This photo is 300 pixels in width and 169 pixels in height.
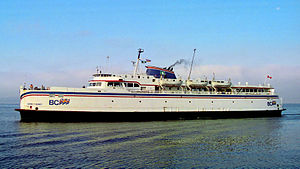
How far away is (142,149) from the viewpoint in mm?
17000

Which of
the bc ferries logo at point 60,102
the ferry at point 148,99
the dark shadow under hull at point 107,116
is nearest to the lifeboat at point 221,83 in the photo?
the ferry at point 148,99

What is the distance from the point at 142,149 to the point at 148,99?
1700 centimetres

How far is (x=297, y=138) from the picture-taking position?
22.9 m

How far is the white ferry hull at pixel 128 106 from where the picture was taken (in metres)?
29.4

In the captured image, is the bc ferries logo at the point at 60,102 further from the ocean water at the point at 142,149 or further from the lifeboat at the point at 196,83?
the lifeboat at the point at 196,83

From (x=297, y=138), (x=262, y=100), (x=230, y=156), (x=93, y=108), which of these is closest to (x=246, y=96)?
(x=262, y=100)

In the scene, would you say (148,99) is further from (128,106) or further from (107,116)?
(107,116)

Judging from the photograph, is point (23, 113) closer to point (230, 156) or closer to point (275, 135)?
point (230, 156)

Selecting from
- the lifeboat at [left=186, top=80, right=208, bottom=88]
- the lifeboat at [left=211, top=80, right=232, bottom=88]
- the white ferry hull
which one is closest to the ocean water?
the white ferry hull

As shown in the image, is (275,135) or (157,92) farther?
(157,92)

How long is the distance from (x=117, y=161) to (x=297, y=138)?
56.3ft

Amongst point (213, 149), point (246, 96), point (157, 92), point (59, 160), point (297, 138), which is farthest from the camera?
point (246, 96)

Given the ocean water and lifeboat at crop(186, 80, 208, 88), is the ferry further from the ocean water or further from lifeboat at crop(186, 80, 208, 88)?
the ocean water

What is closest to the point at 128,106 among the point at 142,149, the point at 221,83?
the point at 142,149
